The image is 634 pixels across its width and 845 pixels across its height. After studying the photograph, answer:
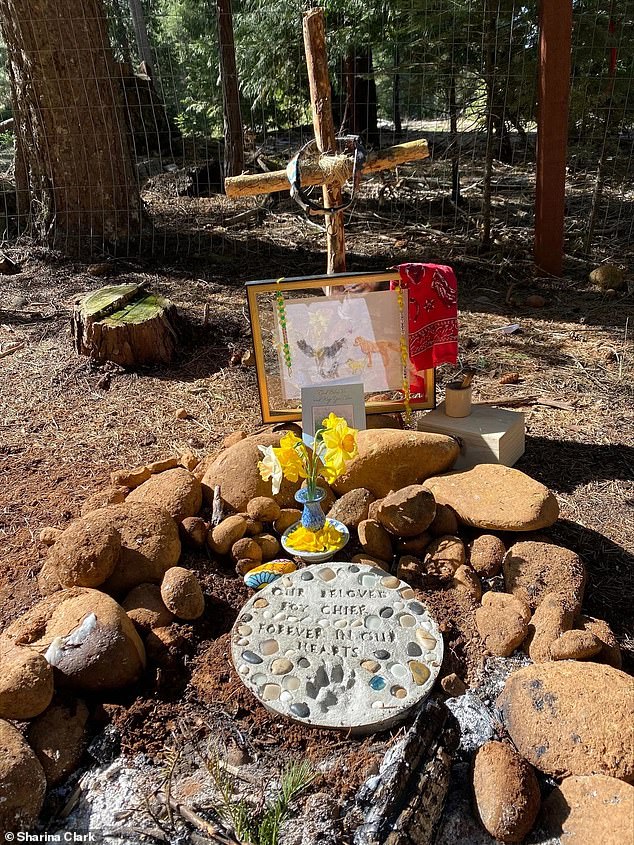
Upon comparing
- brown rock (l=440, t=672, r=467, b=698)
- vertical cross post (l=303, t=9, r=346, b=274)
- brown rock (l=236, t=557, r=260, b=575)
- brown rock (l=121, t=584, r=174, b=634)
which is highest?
vertical cross post (l=303, t=9, r=346, b=274)

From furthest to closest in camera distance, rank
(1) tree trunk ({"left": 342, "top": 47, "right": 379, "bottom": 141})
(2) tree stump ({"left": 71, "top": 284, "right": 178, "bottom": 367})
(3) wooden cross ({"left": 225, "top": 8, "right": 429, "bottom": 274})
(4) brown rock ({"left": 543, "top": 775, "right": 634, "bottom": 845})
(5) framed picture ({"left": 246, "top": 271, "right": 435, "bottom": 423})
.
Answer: (1) tree trunk ({"left": 342, "top": 47, "right": 379, "bottom": 141}) < (2) tree stump ({"left": 71, "top": 284, "right": 178, "bottom": 367}) < (5) framed picture ({"left": 246, "top": 271, "right": 435, "bottom": 423}) < (3) wooden cross ({"left": 225, "top": 8, "right": 429, "bottom": 274}) < (4) brown rock ({"left": 543, "top": 775, "right": 634, "bottom": 845})

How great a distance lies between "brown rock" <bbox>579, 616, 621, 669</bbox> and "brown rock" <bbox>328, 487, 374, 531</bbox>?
813 mm

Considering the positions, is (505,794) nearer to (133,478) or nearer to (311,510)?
(311,510)

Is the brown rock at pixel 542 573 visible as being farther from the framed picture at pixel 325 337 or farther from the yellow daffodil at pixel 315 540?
the framed picture at pixel 325 337

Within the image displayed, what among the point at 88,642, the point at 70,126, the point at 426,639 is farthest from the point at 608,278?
the point at 88,642

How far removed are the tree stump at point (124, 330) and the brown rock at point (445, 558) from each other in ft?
8.20

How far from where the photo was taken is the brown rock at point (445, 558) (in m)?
2.37

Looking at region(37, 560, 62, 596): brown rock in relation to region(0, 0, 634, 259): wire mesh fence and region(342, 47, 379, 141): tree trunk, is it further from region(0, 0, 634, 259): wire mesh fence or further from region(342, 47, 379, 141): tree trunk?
region(342, 47, 379, 141): tree trunk

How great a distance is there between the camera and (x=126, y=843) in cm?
155

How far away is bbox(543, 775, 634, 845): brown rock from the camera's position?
1.47 m

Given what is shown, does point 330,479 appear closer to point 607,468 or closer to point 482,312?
point 607,468

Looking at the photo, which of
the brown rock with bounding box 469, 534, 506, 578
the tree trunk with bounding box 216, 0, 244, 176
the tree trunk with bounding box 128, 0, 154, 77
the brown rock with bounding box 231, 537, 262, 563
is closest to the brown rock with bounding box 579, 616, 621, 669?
the brown rock with bounding box 469, 534, 506, 578

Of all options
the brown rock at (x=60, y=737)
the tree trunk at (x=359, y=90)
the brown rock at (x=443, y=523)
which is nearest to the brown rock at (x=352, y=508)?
the brown rock at (x=443, y=523)

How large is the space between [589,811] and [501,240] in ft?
17.2
